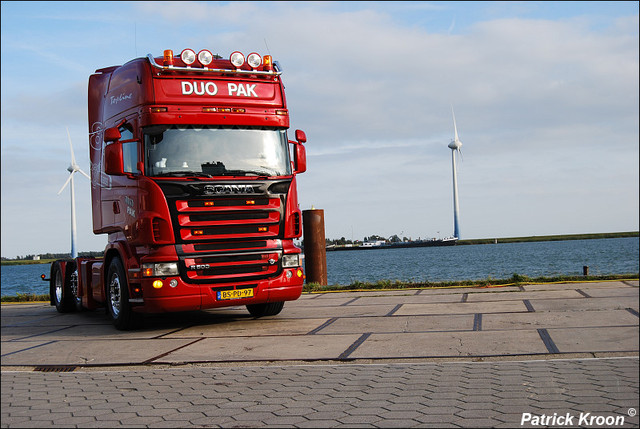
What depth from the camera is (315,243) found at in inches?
695

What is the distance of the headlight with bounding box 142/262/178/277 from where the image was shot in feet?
32.2

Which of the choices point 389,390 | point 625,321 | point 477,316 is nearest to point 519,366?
point 389,390

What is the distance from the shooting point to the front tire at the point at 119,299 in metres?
10.5

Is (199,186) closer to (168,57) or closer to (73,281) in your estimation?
(168,57)

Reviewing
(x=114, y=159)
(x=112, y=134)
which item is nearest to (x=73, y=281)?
(x=112, y=134)

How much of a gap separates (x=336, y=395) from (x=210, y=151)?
5.33m

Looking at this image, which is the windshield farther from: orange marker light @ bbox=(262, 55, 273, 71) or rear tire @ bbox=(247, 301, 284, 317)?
rear tire @ bbox=(247, 301, 284, 317)

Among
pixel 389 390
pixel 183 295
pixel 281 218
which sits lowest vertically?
pixel 389 390

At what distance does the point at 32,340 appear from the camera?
373 inches

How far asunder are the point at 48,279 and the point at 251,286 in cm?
695

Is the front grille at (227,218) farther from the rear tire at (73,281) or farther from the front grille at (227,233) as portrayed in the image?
the rear tire at (73,281)

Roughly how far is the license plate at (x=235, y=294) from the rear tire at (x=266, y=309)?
160 centimetres

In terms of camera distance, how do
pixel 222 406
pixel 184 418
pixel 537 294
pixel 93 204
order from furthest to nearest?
pixel 537 294
pixel 93 204
pixel 222 406
pixel 184 418

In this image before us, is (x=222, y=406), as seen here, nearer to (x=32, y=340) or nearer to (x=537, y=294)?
(x=32, y=340)
